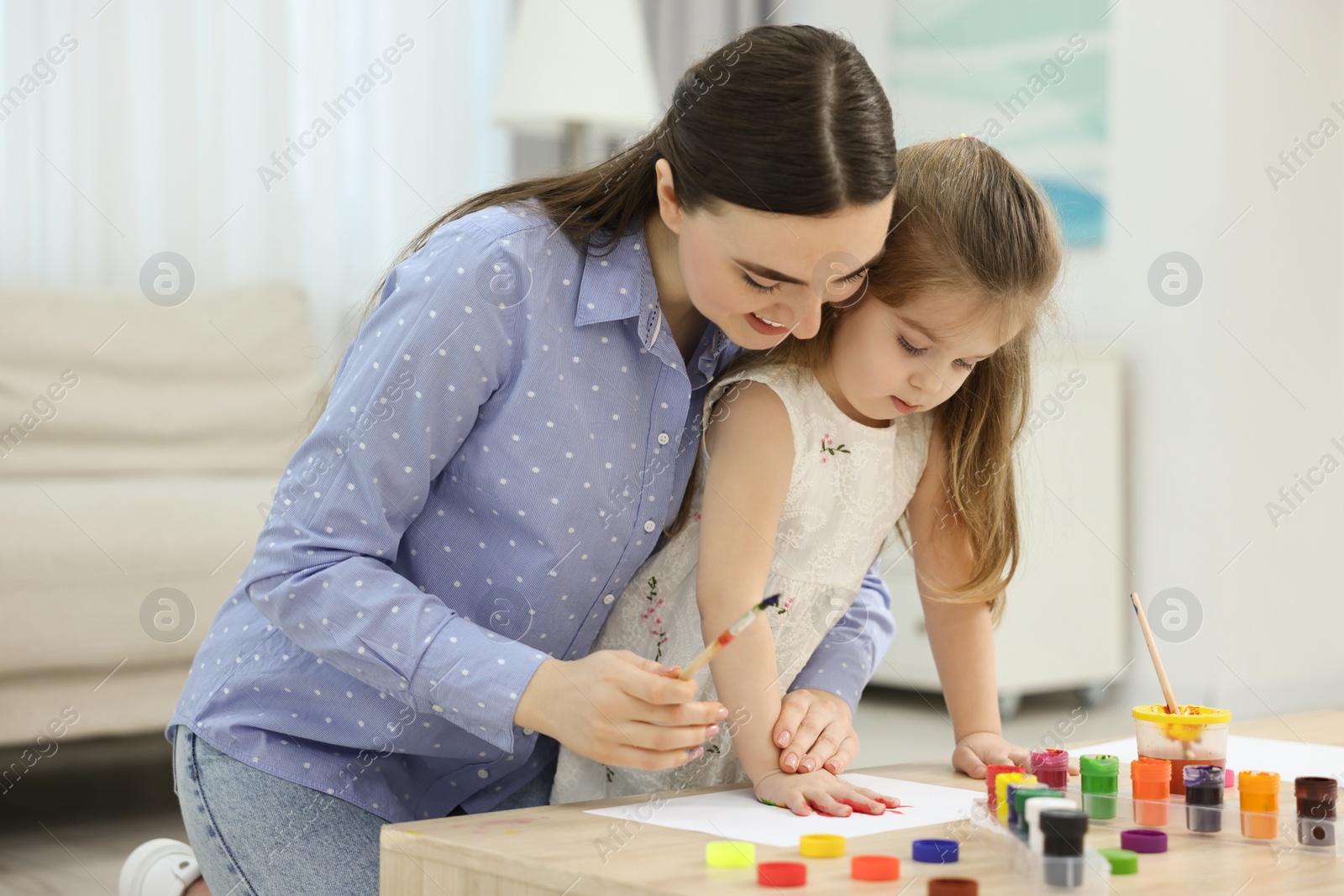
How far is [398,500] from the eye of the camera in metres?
0.91

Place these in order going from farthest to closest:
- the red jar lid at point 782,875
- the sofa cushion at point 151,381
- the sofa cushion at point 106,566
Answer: the sofa cushion at point 151,381 < the sofa cushion at point 106,566 < the red jar lid at point 782,875

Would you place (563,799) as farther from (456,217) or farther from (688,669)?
(456,217)

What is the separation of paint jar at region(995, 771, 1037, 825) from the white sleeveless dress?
31 centimetres

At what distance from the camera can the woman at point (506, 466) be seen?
864mm

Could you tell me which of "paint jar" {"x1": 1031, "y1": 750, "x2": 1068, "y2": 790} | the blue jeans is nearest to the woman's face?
"paint jar" {"x1": 1031, "y1": 750, "x2": 1068, "y2": 790}

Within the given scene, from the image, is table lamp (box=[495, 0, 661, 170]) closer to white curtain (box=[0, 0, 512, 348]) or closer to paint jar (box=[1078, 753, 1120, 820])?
white curtain (box=[0, 0, 512, 348])

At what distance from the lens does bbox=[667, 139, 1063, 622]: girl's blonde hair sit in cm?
99

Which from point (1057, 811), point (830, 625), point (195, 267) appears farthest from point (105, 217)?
point (1057, 811)

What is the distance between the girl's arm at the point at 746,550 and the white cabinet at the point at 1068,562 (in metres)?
1.85

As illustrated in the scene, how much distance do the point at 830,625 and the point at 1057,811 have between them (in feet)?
1.51

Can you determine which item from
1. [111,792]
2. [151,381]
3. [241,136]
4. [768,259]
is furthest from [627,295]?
[241,136]

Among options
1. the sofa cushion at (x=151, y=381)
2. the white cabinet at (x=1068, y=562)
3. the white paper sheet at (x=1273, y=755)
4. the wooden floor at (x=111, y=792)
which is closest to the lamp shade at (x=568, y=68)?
the sofa cushion at (x=151, y=381)

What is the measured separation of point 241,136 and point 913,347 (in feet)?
7.13

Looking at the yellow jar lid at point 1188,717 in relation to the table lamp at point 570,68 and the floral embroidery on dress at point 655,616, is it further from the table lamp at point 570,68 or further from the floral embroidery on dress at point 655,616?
the table lamp at point 570,68
